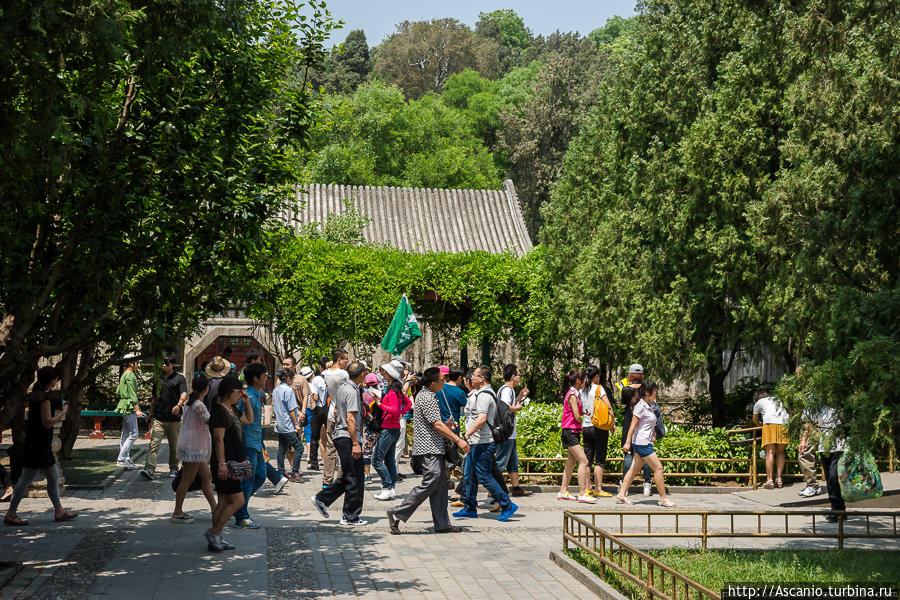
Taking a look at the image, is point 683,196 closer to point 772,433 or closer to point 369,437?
point 772,433

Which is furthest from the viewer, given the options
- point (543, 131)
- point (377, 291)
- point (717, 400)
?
point (543, 131)

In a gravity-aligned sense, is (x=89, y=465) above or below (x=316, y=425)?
below

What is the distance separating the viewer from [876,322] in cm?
894

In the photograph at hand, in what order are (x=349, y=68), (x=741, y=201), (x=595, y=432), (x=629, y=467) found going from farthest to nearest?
(x=349, y=68) → (x=741, y=201) → (x=595, y=432) → (x=629, y=467)

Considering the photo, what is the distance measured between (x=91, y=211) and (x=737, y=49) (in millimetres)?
14693

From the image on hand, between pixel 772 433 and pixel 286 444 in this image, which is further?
pixel 286 444

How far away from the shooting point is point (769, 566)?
29.1 ft

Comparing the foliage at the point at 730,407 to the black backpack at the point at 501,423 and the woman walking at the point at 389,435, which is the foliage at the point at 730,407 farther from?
the woman walking at the point at 389,435

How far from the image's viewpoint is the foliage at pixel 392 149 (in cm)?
4691

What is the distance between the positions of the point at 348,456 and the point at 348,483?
0.32 meters

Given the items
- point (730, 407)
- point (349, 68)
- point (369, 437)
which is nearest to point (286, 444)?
point (369, 437)

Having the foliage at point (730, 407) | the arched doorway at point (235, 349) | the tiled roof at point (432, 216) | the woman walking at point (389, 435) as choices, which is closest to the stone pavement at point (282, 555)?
the woman walking at point (389, 435)

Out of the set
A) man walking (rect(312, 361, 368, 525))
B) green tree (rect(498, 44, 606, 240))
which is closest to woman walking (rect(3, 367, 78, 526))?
man walking (rect(312, 361, 368, 525))

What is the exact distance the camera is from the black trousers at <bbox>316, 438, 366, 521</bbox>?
35.7 ft
